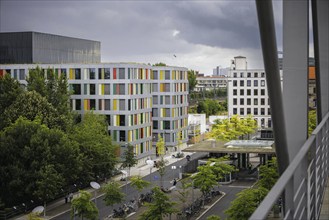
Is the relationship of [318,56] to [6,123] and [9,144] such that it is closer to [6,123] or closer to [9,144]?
[9,144]

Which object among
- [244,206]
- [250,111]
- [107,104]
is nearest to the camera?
[244,206]

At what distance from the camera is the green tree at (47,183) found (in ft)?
55.5

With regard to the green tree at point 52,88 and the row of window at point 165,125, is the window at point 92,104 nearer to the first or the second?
the green tree at point 52,88

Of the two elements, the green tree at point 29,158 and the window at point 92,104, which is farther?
the window at point 92,104

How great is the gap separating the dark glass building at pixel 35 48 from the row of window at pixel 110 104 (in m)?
7.27

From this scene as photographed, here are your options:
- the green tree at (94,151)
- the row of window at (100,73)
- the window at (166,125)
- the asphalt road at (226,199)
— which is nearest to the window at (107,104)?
the row of window at (100,73)

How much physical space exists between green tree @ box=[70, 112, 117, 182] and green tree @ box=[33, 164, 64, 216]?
2.88 metres

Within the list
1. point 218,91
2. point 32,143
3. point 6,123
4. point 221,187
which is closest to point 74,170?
point 32,143

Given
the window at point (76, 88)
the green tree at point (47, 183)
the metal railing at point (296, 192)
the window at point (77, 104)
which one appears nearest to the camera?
the metal railing at point (296, 192)

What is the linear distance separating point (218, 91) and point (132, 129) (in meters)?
44.4

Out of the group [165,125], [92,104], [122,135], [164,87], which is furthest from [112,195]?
[164,87]

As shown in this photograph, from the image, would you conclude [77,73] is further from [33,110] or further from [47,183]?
[47,183]

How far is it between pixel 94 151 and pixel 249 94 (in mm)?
21297

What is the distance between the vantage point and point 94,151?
21578 mm
